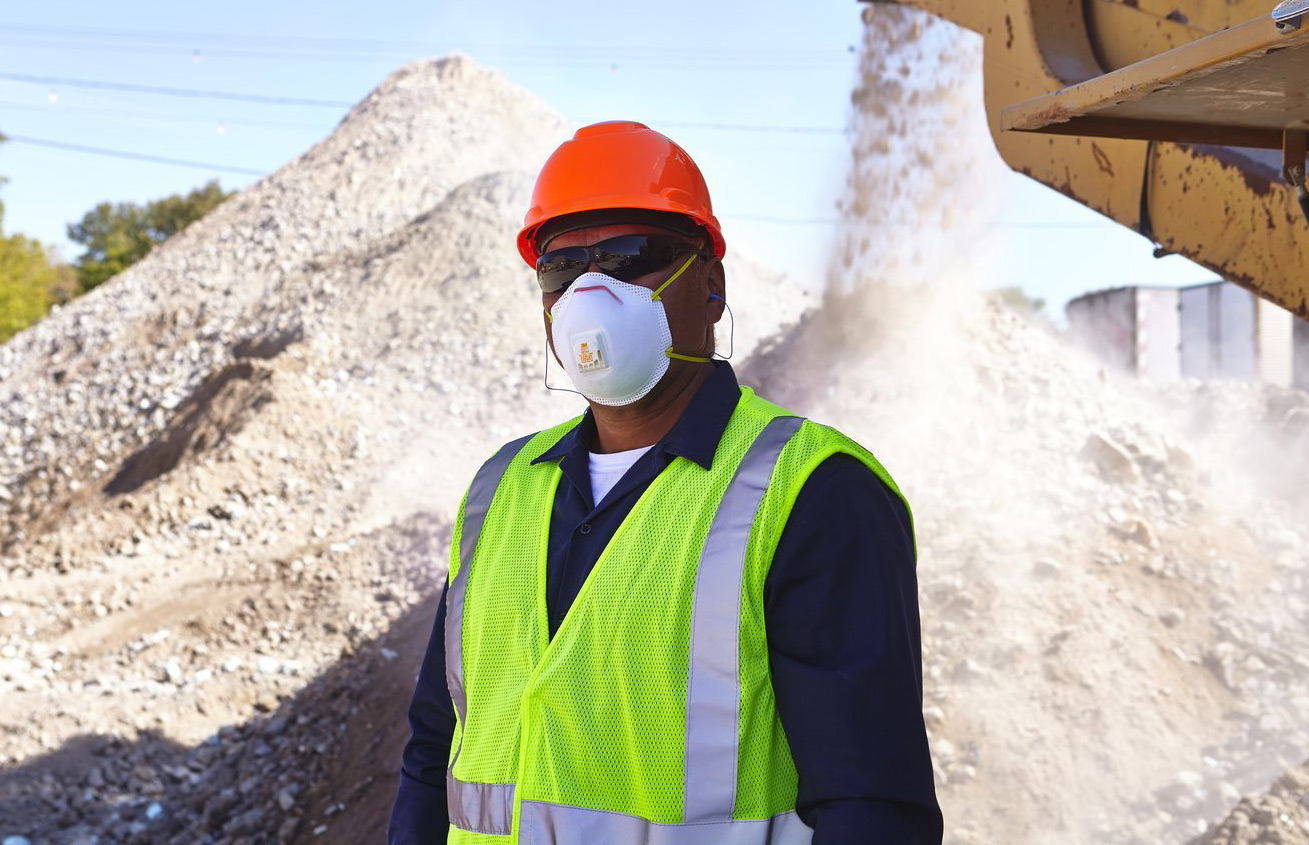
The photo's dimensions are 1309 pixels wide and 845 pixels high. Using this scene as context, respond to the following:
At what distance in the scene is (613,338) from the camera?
1.88 meters

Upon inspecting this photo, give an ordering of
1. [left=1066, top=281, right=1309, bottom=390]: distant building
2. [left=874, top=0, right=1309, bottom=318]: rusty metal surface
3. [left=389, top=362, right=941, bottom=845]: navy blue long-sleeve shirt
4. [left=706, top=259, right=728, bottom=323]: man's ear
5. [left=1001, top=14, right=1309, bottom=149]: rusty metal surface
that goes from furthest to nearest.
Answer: [left=1066, top=281, right=1309, bottom=390]: distant building
[left=874, top=0, right=1309, bottom=318]: rusty metal surface
[left=706, top=259, right=728, bottom=323]: man's ear
[left=1001, top=14, right=1309, bottom=149]: rusty metal surface
[left=389, top=362, right=941, bottom=845]: navy blue long-sleeve shirt

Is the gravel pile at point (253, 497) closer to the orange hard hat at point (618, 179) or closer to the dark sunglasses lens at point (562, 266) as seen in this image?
the dark sunglasses lens at point (562, 266)

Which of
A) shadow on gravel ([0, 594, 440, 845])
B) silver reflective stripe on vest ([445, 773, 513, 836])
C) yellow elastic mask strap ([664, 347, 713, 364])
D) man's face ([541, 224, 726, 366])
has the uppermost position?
man's face ([541, 224, 726, 366])

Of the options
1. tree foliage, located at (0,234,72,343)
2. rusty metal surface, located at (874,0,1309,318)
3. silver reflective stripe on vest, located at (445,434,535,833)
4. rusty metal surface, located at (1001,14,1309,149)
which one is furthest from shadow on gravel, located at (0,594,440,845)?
tree foliage, located at (0,234,72,343)

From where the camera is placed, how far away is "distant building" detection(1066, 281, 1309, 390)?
50.2 ft

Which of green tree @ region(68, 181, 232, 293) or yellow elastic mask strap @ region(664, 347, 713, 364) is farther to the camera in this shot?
green tree @ region(68, 181, 232, 293)

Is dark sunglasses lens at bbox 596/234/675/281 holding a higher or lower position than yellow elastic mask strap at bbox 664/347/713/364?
higher

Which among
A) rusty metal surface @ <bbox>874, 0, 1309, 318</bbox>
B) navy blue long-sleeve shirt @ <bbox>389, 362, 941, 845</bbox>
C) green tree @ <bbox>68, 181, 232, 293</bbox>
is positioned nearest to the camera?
navy blue long-sleeve shirt @ <bbox>389, 362, 941, 845</bbox>

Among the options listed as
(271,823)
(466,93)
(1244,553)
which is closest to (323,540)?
(271,823)

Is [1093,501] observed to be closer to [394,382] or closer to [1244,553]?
[1244,553]

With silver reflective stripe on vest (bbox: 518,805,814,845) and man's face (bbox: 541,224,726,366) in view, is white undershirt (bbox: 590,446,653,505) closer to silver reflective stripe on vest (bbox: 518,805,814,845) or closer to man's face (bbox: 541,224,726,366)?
man's face (bbox: 541,224,726,366)

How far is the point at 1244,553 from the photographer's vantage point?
7.41 m

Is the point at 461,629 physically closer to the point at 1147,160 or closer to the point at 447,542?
the point at 1147,160

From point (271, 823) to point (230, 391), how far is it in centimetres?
853
